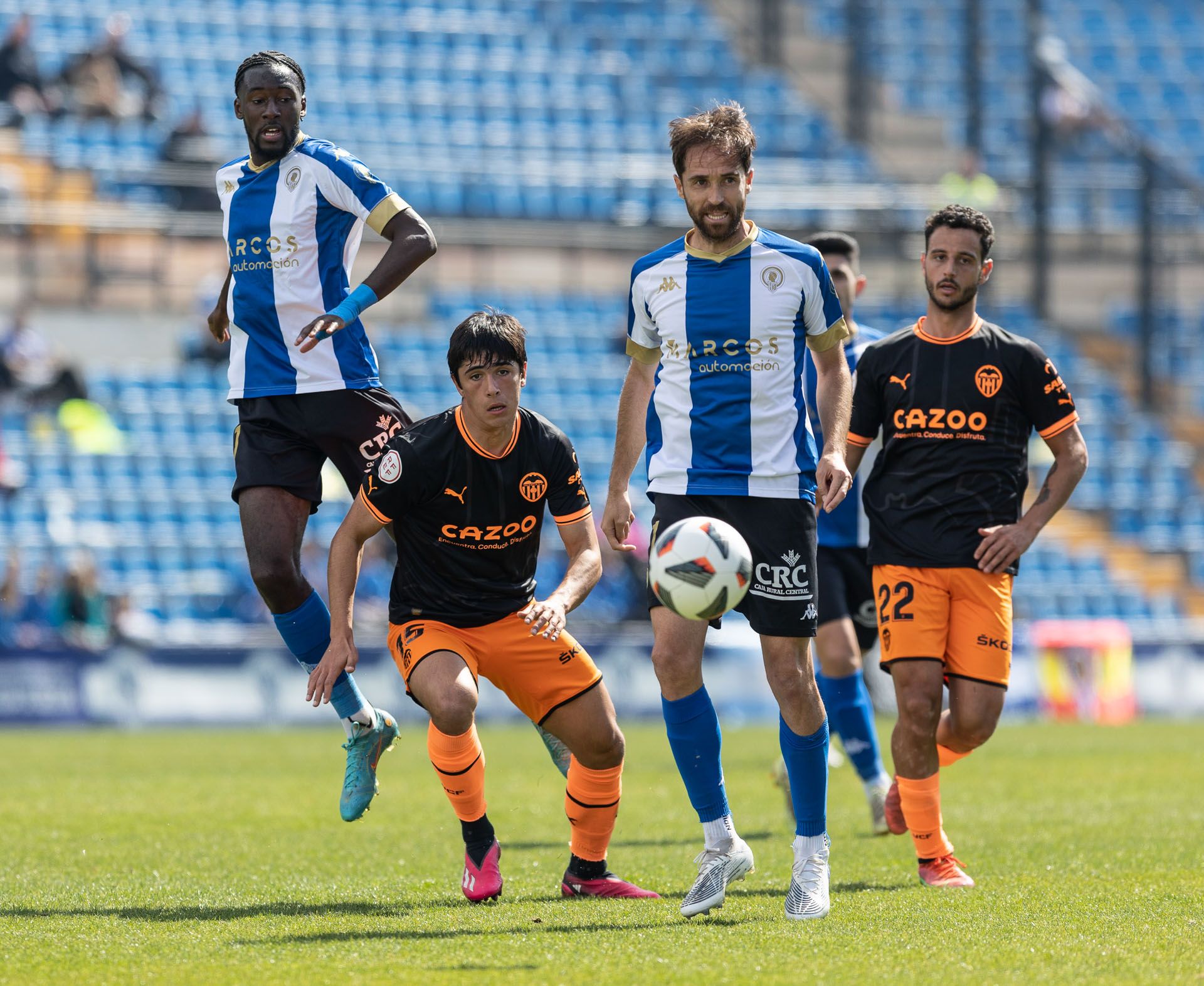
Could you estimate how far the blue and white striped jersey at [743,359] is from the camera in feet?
19.2

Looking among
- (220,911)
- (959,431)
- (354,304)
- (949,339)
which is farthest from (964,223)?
A: (220,911)

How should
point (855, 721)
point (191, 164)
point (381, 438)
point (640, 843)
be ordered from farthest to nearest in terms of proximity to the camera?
point (191, 164)
point (855, 721)
point (640, 843)
point (381, 438)

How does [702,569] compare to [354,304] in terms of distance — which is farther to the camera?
[354,304]

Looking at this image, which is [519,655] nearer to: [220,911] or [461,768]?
[461,768]

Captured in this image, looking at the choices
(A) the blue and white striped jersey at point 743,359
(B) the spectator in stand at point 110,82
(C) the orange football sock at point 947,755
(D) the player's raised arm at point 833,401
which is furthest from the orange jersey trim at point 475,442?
(B) the spectator in stand at point 110,82

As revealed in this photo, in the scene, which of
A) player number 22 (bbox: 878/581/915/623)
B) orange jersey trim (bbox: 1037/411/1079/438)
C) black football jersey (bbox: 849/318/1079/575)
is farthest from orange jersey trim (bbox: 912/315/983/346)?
player number 22 (bbox: 878/581/915/623)

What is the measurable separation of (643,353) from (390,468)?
979 mm

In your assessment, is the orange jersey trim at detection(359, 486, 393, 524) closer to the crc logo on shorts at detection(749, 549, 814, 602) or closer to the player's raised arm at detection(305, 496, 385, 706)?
the player's raised arm at detection(305, 496, 385, 706)

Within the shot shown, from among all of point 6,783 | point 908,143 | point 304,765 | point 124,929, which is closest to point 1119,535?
point 908,143

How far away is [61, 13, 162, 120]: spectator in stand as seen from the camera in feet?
71.6

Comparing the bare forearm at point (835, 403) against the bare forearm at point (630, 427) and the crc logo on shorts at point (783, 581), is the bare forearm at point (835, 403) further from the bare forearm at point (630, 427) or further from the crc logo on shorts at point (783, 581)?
the bare forearm at point (630, 427)

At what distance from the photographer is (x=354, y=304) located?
648 centimetres

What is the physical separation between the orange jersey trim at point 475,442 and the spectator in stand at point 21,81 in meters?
17.0

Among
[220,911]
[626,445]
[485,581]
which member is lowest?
[220,911]
